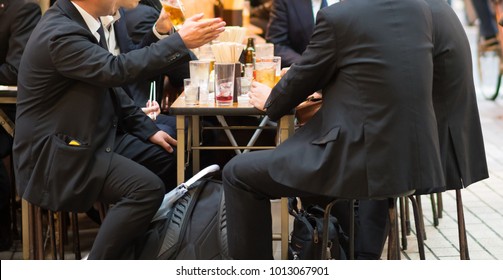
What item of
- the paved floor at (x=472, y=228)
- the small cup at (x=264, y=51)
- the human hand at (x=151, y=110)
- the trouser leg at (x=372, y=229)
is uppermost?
the small cup at (x=264, y=51)

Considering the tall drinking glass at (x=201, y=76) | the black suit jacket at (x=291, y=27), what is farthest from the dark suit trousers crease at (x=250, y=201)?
the black suit jacket at (x=291, y=27)

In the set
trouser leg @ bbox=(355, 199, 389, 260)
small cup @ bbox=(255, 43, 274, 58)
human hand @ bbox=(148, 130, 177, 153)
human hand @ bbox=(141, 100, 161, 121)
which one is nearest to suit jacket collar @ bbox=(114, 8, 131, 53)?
human hand @ bbox=(141, 100, 161, 121)

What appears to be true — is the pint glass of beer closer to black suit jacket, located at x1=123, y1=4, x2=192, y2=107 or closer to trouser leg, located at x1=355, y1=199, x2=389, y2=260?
black suit jacket, located at x1=123, y1=4, x2=192, y2=107

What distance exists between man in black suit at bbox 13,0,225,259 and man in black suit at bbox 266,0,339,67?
6.33 ft

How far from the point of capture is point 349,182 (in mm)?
→ 3580

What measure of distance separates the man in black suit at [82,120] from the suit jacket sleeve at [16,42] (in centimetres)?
72

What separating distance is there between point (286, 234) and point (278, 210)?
857 mm

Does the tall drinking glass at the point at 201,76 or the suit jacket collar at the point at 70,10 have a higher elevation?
the suit jacket collar at the point at 70,10

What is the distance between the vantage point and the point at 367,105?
3516 mm

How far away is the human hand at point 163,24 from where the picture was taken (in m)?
4.96

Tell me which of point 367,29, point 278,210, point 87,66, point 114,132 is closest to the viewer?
point 367,29

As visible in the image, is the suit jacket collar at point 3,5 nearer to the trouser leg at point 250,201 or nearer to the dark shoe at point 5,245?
the dark shoe at point 5,245
